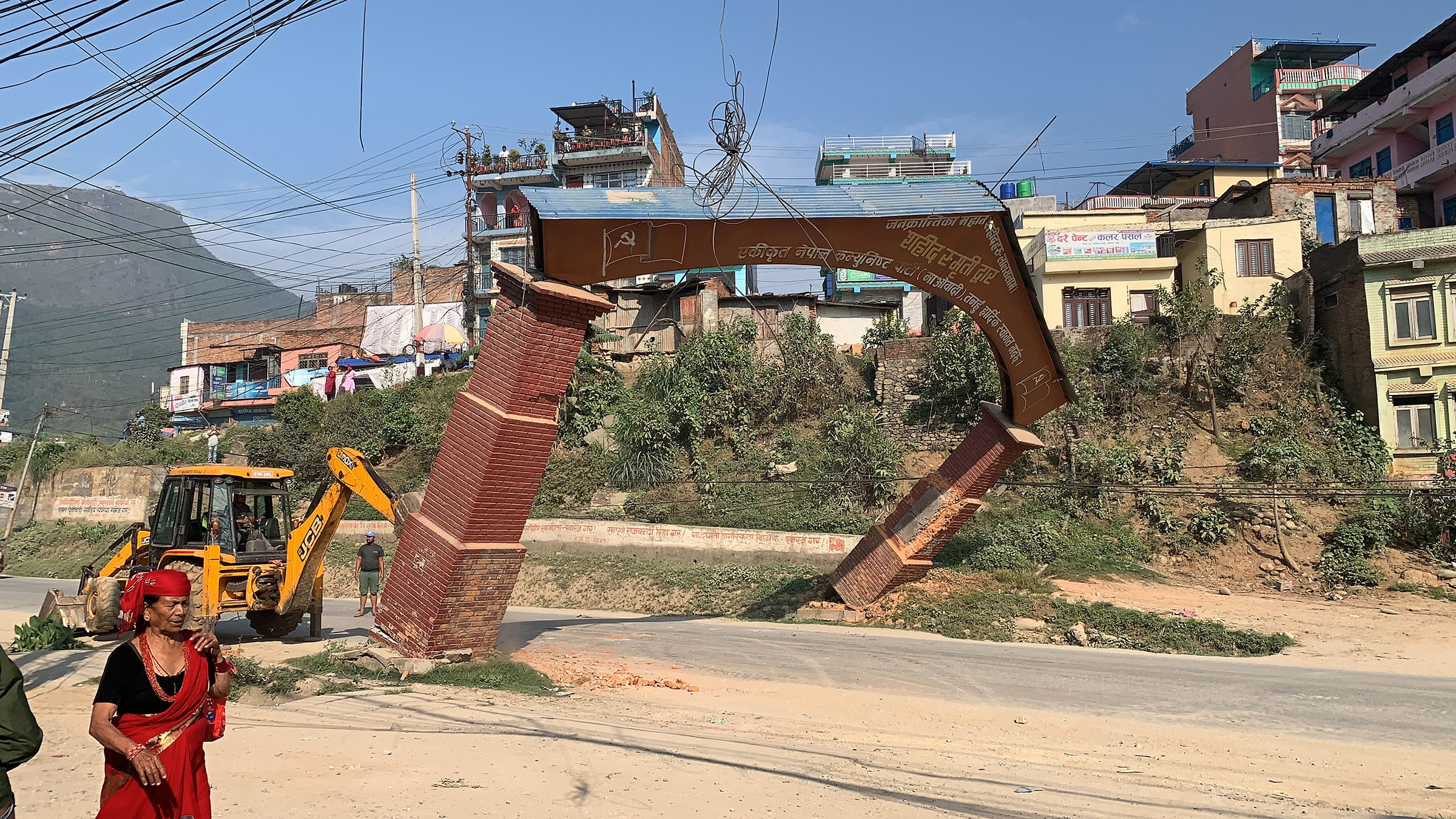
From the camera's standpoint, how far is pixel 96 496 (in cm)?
3431

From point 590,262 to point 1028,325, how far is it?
6.90 metres

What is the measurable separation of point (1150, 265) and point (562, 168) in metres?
32.9

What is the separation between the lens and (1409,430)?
2392cm

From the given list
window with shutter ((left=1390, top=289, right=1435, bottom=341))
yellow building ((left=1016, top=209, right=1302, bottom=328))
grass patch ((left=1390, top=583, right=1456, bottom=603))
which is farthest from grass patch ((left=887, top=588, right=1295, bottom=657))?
yellow building ((left=1016, top=209, right=1302, bottom=328))

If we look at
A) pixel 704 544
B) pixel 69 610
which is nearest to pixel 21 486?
pixel 69 610

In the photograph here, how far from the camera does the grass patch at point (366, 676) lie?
8945mm

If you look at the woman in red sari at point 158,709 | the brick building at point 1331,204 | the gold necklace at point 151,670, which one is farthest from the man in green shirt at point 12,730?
the brick building at point 1331,204

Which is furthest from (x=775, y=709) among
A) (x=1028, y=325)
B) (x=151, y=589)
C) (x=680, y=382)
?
(x=680, y=382)

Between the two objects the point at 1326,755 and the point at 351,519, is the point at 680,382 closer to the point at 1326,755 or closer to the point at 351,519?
the point at 351,519

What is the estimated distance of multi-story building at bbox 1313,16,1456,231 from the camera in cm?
3550

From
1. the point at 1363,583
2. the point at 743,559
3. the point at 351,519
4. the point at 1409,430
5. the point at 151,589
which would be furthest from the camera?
the point at 351,519

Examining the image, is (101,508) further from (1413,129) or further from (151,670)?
(1413,129)

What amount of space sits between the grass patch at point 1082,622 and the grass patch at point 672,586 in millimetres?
2100

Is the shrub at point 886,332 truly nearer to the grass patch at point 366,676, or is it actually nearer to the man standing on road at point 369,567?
the man standing on road at point 369,567
